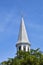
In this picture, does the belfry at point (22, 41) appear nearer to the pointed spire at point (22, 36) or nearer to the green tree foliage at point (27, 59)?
the pointed spire at point (22, 36)

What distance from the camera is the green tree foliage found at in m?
35.6

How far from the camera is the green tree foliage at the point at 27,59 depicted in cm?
3556

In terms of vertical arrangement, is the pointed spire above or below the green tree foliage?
Result: above

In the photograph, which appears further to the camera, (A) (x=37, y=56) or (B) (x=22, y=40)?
(B) (x=22, y=40)

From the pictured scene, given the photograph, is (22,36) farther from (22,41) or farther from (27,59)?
(27,59)

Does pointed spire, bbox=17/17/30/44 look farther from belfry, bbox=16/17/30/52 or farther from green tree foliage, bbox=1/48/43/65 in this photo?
green tree foliage, bbox=1/48/43/65

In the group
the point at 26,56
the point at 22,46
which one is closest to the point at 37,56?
the point at 26,56

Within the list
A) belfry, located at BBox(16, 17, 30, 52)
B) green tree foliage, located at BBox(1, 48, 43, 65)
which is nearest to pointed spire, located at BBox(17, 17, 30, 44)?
belfry, located at BBox(16, 17, 30, 52)

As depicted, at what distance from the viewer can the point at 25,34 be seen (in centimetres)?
6638

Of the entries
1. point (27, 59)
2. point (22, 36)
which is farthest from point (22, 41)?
point (27, 59)

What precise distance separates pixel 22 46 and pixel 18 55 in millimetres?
26882

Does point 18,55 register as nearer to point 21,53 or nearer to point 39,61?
point 21,53

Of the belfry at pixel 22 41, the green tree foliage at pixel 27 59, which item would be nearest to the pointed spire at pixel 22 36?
the belfry at pixel 22 41

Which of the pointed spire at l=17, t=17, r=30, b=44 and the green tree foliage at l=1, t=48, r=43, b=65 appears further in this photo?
the pointed spire at l=17, t=17, r=30, b=44
